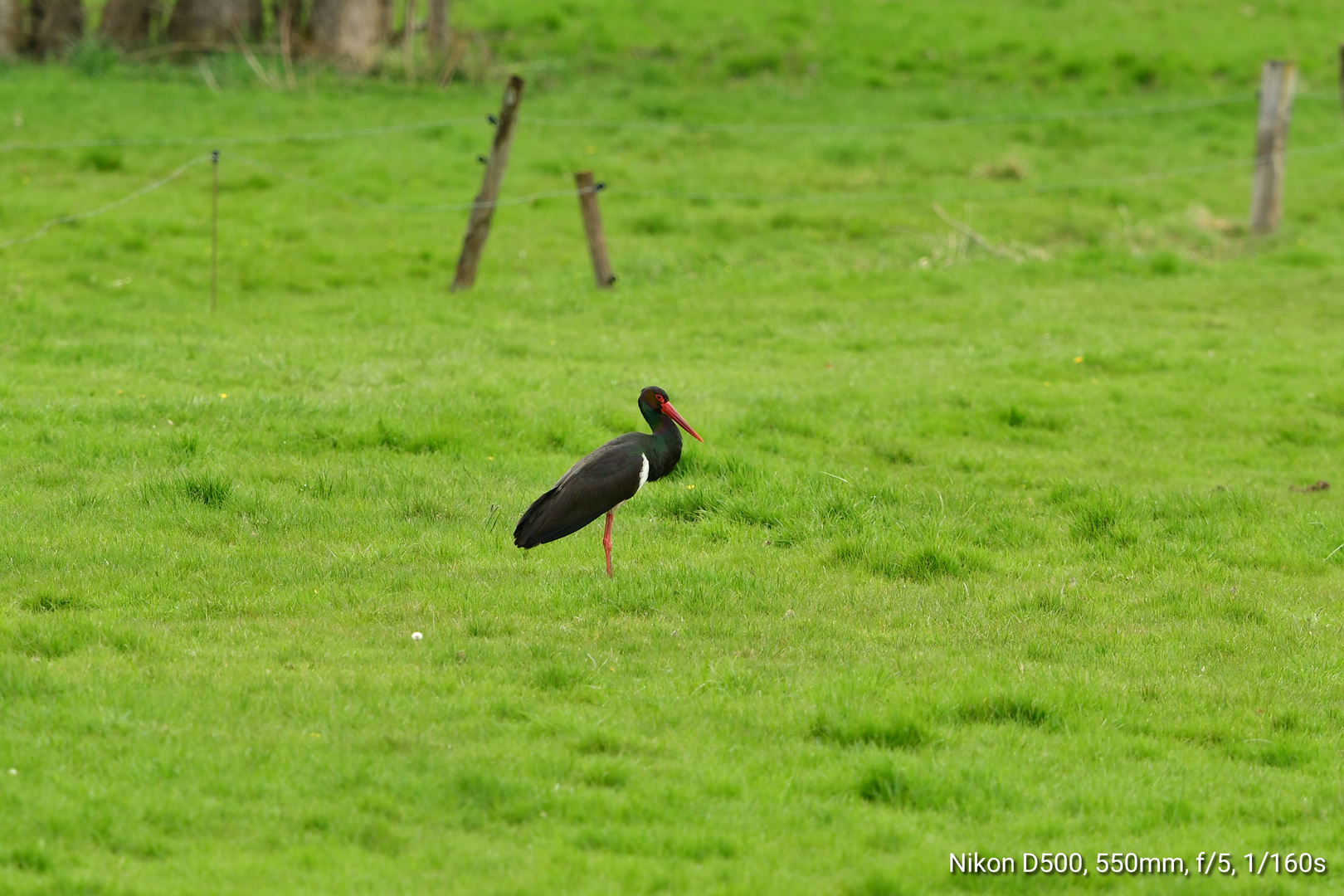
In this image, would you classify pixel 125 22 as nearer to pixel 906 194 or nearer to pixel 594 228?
pixel 594 228

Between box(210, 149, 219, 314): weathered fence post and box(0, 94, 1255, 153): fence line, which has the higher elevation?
box(0, 94, 1255, 153): fence line

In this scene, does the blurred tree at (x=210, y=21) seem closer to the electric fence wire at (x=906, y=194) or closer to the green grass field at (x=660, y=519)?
the green grass field at (x=660, y=519)

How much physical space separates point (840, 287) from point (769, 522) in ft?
26.1

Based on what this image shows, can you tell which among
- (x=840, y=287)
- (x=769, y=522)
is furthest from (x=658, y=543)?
(x=840, y=287)

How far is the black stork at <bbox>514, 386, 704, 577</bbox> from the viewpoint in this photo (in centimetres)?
783

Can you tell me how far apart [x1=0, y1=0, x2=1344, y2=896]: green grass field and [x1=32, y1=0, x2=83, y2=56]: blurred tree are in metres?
2.33

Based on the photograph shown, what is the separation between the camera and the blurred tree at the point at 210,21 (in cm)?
2472

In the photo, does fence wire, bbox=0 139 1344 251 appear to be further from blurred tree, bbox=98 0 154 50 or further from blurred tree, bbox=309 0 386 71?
blurred tree, bbox=98 0 154 50

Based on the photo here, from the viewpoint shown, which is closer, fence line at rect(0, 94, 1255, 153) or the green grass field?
the green grass field

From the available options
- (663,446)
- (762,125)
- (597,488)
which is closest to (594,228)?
(762,125)

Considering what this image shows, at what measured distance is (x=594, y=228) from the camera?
54.1ft

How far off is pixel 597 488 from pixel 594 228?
9061 millimetres

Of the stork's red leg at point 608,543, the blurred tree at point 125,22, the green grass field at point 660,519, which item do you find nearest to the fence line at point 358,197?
the green grass field at point 660,519

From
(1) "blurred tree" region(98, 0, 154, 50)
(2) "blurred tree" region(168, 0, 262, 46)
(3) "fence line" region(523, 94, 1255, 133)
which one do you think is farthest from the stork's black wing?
(1) "blurred tree" region(98, 0, 154, 50)
